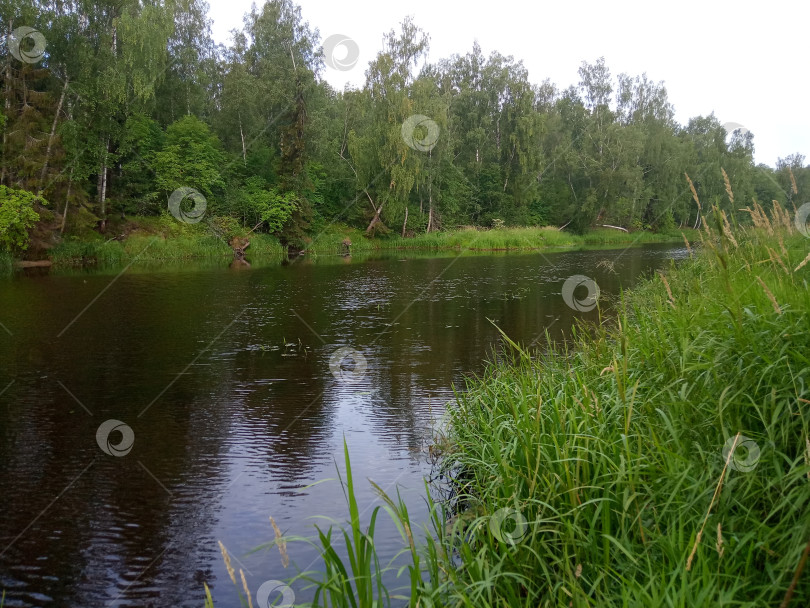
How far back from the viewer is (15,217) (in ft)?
88.7

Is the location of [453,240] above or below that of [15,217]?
below

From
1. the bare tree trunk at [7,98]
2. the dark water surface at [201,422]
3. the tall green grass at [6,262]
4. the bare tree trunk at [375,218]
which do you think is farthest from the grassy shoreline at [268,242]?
the dark water surface at [201,422]

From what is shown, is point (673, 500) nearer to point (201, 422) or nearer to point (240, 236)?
point (201, 422)

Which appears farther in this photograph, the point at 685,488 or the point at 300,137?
the point at 300,137

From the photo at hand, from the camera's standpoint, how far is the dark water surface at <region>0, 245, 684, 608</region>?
177 inches

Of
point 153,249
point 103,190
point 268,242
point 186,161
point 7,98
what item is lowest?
point 153,249

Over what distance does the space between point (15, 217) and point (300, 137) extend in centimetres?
1754

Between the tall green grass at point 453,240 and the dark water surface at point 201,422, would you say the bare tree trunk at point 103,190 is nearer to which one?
the tall green grass at point 453,240

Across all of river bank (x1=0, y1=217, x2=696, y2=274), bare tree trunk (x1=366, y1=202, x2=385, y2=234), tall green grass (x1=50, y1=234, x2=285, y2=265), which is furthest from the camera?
bare tree trunk (x1=366, y1=202, x2=385, y2=234)

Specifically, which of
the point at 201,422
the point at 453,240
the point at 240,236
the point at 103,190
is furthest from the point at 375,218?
the point at 201,422

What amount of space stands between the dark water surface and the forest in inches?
442

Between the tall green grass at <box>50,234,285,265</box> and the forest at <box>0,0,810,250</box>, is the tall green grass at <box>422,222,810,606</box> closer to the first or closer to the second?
the forest at <box>0,0,810,250</box>

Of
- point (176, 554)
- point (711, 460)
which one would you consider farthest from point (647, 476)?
point (176, 554)

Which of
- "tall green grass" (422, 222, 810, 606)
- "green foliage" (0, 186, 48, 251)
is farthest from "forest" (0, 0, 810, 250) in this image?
"tall green grass" (422, 222, 810, 606)
